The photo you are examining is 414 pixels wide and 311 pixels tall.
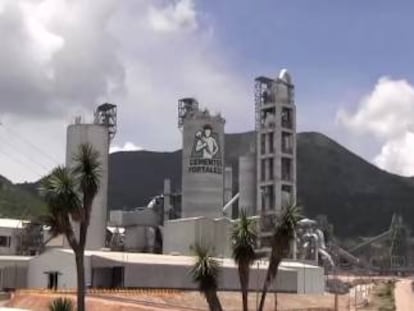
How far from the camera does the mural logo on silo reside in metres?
143

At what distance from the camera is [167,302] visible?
72438 mm

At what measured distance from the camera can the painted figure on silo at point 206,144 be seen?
143875mm

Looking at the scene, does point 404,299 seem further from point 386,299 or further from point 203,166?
point 203,166

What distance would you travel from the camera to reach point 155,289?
86250mm

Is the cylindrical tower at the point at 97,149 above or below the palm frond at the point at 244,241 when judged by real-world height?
above

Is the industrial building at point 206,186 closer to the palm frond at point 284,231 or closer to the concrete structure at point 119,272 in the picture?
the concrete structure at point 119,272

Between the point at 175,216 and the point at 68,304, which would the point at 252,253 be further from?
the point at 175,216

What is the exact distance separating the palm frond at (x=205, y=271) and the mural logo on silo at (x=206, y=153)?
10228 centimetres

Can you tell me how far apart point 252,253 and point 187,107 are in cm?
12123

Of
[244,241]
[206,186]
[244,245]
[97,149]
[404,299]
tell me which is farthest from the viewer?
[206,186]

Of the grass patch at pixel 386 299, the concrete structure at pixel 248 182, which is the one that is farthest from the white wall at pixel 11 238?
the grass patch at pixel 386 299

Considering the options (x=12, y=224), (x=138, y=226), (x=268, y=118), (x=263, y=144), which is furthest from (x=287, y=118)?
(x=12, y=224)

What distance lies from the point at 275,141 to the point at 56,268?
70.1 m

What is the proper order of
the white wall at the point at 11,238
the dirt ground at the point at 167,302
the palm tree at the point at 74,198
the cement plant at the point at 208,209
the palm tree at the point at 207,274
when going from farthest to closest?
the white wall at the point at 11,238 → the cement plant at the point at 208,209 → the dirt ground at the point at 167,302 → the palm tree at the point at 74,198 → the palm tree at the point at 207,274
